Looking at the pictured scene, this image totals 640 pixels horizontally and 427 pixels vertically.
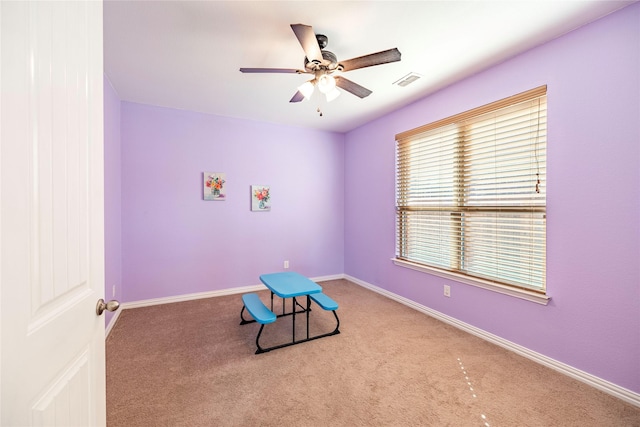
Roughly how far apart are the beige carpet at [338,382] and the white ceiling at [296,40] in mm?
2633

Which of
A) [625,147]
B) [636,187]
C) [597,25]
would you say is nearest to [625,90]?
[625,147]

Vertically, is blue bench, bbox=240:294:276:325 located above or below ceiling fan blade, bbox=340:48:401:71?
below

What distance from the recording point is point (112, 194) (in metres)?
2.94

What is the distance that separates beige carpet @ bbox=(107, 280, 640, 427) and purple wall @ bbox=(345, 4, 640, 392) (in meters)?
0.28

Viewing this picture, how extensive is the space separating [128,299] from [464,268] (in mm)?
4102

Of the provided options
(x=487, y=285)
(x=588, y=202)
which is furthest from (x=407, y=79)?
(x=487, y=285)

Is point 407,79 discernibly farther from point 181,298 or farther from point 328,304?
point 181,298

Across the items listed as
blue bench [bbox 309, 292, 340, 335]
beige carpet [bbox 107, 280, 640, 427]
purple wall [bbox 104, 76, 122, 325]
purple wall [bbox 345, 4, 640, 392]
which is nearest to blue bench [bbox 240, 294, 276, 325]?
beige carpet [bbox 107, 280, 640, 427]

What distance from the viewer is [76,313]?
0.81m

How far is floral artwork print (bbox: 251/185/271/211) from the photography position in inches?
159

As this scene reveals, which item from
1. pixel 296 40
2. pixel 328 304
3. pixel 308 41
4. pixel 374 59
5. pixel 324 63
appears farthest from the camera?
pixel 328 304

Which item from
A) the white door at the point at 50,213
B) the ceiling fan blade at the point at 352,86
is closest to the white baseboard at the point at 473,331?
the white door at the point at 50,213

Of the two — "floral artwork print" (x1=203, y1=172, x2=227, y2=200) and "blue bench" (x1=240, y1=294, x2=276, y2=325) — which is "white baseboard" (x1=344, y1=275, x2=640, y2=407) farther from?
"floral artwork print" (x1=203, y1=172, x2=227, y2=200)

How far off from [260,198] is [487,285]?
10.4ft
